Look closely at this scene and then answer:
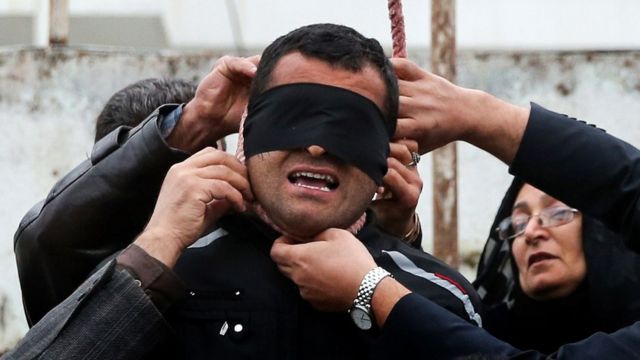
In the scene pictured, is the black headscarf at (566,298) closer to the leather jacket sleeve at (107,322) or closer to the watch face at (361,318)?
the watch face at (361,318)

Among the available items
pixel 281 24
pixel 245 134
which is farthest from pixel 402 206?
pixel 281 24

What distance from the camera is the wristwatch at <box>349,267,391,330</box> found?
2428 mm

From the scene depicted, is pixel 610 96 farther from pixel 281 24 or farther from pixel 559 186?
pixel 559 186

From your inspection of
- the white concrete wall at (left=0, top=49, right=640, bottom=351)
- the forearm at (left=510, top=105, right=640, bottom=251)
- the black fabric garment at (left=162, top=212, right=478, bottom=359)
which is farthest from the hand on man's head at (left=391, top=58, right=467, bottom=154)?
the white concrete wall at (left=0, top=49, right=640, bottom=351)

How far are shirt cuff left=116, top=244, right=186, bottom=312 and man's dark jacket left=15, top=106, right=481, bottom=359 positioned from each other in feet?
0.18

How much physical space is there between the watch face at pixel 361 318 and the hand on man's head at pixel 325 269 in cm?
2

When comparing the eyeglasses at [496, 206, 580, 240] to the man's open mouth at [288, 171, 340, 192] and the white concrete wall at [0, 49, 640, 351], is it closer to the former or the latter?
the man's open mouth at [288, 171, 340, 192]

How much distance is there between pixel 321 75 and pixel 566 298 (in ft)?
4.83

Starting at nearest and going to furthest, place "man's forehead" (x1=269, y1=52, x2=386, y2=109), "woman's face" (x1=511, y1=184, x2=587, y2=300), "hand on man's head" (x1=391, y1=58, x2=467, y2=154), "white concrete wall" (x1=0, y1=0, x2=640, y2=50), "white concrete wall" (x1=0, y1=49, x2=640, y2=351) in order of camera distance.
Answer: "man's forehead" (x1=269, y1=52, x2=386, y2=109), "hand on man's head" (x1=391, y1=58, x2=467, y2=154), "woman's face" (x1=511, y1=184, x2=587, y2=300), "white concrete wall" (x1=0, y1=49, x2=640, y2=351), "white concrete wall" (x1=0, y1=0, x2=640, y2=50)

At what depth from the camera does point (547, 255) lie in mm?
3725

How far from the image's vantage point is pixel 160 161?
2758mm

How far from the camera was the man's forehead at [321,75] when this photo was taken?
2.46 m

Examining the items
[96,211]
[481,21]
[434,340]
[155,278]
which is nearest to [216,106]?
[96,211]

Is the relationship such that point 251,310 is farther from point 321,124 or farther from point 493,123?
point 493,123
